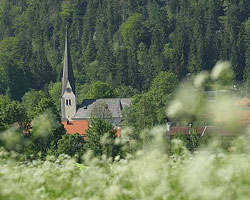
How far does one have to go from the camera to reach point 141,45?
139375 millimetres

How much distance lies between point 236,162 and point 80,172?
1515 millimetres

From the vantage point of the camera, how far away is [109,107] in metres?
82.6

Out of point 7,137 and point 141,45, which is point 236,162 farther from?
point 141,45

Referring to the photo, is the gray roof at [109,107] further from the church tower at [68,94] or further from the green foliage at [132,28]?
the green foliage at [132,28]

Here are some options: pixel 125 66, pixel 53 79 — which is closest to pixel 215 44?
pixel 125 66

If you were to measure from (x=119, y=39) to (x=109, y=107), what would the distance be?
6879cm

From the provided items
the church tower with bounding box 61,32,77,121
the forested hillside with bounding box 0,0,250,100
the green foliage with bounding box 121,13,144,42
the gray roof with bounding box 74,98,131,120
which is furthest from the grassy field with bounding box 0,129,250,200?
the green foliage with bounding box 121,13,144,42

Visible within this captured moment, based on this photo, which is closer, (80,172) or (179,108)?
(179,108)

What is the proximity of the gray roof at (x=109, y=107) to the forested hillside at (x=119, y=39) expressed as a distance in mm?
34328

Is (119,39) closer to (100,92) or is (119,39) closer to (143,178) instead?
(100,92)

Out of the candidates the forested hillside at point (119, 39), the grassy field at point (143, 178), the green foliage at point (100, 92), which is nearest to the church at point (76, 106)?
the green foliage at point (100, 92)

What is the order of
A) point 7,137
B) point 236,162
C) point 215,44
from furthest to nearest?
point 215,44
point 7,137
point 236,162

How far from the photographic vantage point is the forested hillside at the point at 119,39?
124 m

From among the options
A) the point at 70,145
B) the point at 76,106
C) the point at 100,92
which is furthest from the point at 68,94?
the point at 70,145
